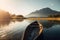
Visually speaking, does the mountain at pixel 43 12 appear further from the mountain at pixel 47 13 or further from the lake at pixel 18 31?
the lake at pixel 18 31

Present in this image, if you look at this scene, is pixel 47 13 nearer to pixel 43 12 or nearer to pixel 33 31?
pixel 43 12

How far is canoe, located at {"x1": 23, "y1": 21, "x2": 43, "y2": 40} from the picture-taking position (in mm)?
2071

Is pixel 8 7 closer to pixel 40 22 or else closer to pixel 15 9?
pixel 15 9

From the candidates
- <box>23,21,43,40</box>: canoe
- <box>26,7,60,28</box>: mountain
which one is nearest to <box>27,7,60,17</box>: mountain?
<box>26,7,60,28</box>: mountain

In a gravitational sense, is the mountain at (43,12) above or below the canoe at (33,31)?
above

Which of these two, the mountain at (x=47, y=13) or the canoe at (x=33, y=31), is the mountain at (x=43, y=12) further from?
the canoe at (x=33, y=31)

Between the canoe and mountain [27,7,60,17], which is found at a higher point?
mountain [27,7,60,17]

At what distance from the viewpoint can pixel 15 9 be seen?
219cm

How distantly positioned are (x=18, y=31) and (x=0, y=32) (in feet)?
0.88

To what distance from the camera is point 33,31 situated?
82.4 inches

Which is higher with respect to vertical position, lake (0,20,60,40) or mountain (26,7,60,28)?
mountain (26,7,60,28)

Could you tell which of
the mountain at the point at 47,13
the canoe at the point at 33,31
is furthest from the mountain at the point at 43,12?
the canoe at the point at 33,31

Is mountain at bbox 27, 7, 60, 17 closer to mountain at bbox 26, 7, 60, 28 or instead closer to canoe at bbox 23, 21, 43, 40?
mountain at bbox 26, 7, 60, 28

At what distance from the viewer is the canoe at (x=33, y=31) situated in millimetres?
2071
